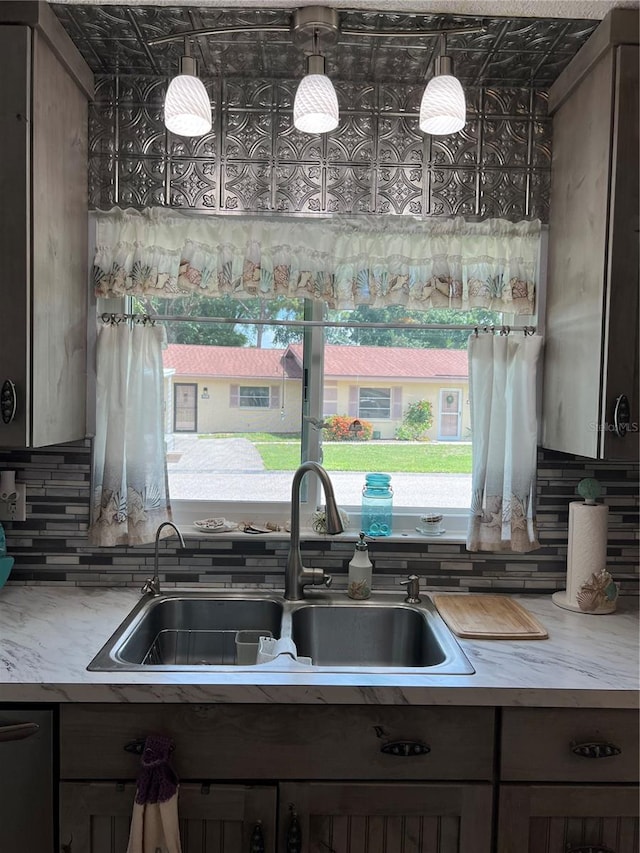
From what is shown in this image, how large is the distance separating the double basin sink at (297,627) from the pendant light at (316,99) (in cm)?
125

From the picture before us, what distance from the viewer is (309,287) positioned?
193 centimetres

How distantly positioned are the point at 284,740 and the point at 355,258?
1.29 metres

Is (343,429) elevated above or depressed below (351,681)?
above

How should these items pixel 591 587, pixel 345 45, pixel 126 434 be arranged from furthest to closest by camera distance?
pixel 126 434 < pixel 591 587 < pixel 345 45

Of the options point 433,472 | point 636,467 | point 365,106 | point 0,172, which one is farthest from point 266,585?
point 365,106

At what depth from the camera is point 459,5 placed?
1524 mm

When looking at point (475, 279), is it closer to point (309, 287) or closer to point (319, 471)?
point (309, 287)

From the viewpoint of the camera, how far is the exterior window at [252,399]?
207 centimetres

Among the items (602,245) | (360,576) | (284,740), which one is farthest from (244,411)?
(602,245)

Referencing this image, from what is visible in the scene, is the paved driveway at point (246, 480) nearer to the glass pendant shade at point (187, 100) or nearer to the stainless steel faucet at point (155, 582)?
the stainless steel faucet at point (155, 582)

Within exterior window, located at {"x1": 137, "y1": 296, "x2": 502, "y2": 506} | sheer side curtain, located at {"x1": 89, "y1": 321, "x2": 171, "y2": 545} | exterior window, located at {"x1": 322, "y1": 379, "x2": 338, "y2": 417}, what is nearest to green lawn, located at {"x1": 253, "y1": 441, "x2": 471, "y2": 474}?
exterior window, located at {"x1": 137, "y1": 296, "x2": 502, "y2": 506}

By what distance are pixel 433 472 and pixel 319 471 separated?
484mm

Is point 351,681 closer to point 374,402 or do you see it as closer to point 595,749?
point 595,749

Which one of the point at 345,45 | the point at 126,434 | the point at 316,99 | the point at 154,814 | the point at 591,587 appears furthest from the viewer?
the point at 126,434
